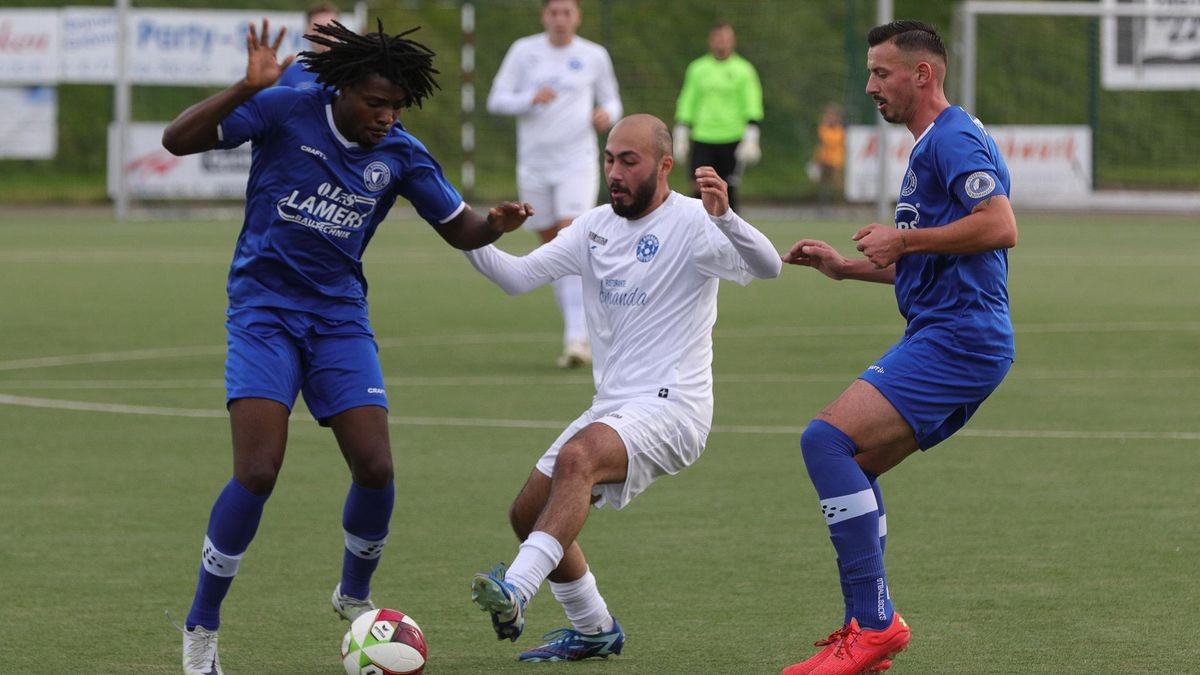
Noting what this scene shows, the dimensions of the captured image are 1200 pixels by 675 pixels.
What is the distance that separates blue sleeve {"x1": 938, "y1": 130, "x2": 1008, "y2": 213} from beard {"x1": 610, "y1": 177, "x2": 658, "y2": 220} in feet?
3.48

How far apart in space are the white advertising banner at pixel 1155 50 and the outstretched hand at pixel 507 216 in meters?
26.2

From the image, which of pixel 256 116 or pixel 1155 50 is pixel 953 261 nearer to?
pixel 256 116

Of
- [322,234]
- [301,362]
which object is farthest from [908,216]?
[301,362]

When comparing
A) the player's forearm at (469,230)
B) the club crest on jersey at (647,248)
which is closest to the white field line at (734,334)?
the player's forearm at (469,230)

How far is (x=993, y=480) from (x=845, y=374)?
3.68 metres

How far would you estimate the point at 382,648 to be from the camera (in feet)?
18.5

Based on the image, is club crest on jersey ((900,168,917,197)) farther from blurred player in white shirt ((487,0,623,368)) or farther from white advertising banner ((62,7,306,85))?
white advertising banner ((62,7,306,85))

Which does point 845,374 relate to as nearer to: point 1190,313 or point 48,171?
point 1190,313

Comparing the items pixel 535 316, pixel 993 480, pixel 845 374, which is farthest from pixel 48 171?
pixel 993 480

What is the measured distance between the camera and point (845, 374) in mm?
12891

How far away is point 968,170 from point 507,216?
1.69 metres

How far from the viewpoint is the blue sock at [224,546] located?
5.88 metres

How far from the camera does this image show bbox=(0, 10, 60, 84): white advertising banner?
1212 inches

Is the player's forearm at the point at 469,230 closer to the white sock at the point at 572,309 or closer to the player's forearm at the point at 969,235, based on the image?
the player's forearm at the point at 969,235
